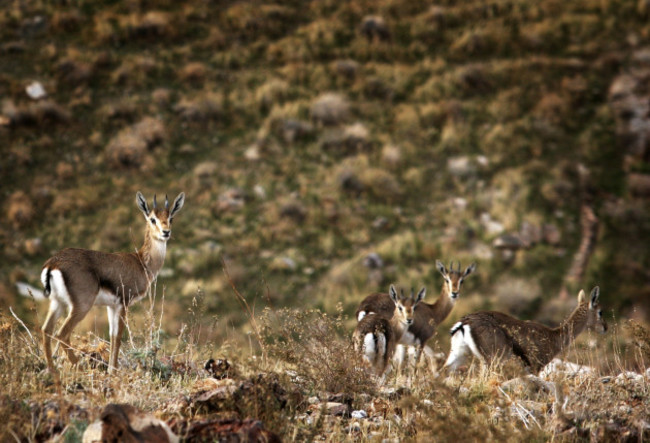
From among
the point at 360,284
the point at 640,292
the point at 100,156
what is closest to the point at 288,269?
the point at 360,284

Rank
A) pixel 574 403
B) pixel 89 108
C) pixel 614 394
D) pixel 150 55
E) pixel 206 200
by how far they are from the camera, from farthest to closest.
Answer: pixel 150 55 < pixel 89 108 < pixel 206 200 < pixel 614 394 < pixel 574 403

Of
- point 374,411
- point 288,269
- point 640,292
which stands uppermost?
point 374,411

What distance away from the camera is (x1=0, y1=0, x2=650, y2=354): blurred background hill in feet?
61.6

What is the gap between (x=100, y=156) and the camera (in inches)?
880

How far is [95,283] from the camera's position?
6.73 meters

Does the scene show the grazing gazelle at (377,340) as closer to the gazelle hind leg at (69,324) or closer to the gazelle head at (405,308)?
the gazelle head at (405,308)

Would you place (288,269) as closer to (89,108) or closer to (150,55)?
(89,108)

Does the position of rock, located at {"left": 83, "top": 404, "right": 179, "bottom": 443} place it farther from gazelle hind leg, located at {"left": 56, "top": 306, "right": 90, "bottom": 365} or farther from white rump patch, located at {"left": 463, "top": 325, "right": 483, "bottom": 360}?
white rump patch, located at {"left": 463, "top": 325, "right": 483, "bottom": 360}

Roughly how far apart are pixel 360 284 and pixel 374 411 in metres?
12.5

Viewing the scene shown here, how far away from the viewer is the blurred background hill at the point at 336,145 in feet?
61.6

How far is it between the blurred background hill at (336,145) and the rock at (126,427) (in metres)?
10.6

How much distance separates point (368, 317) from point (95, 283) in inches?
152

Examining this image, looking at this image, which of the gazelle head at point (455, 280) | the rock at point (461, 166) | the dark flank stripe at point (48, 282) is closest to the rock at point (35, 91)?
the rock at point (461, 166)

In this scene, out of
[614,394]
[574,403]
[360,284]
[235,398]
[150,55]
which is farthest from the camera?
[150,55]
